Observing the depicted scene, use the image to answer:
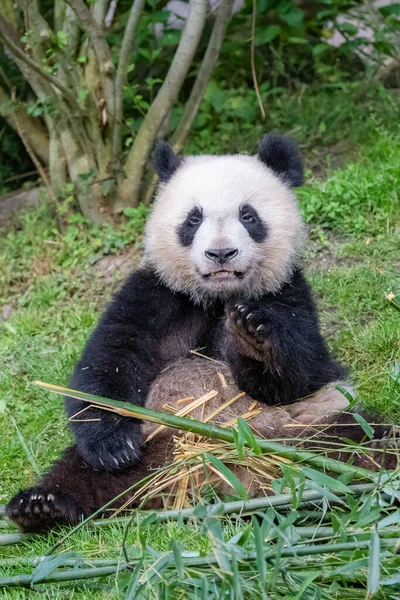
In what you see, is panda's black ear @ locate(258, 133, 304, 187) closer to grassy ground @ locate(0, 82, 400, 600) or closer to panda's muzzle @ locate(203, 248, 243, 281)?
panda's muzzle @ locate(203, 248, 243, 281)

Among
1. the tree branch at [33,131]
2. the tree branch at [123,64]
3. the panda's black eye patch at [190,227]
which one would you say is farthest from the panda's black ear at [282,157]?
the tree branch at [33,131]

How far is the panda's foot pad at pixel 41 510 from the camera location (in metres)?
4.14

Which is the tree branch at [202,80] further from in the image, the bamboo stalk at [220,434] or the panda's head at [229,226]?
the bamboo stalk at [220,434]

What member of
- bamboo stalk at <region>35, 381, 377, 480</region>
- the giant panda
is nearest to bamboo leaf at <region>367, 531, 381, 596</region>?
bamboo stalk at <region>35, 381, 377, 480</region>

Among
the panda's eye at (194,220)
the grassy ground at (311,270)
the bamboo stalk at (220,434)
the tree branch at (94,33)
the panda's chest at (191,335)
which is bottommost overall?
the grassy ground at (311,270)

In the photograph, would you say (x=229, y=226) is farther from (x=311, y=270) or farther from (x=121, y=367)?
(x=311, y=270)

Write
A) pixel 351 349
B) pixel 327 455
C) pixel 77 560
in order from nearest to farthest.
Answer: pixel 77 560 → pixel 327 455 → pixel 351 349

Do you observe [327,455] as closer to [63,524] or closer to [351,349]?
[63,524]

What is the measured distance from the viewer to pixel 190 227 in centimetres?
499

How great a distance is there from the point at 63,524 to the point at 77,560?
2.62ft

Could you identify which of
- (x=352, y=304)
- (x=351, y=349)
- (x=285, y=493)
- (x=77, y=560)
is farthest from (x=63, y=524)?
(x=352, y=304)

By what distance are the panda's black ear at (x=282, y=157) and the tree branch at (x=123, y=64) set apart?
2373 mm

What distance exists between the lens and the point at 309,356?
459 cm

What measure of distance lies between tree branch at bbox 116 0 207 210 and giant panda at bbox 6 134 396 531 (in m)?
2.13
